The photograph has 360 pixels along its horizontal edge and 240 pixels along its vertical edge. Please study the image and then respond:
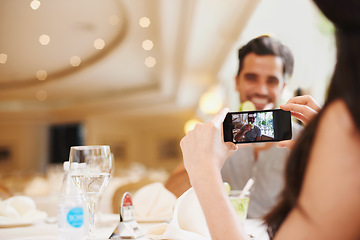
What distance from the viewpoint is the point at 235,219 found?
768mm

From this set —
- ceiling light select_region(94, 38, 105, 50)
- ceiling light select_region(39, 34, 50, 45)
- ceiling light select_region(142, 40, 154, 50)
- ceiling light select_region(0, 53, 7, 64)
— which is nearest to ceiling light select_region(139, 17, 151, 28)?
ceiling light select_region(142, 40, 154, 50)

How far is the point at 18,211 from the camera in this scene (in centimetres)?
137

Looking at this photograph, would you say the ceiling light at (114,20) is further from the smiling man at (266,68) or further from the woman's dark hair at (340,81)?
the woman's dark hair at (340,81)

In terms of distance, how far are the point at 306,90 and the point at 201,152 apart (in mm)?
1523

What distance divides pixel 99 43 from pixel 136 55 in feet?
2.39

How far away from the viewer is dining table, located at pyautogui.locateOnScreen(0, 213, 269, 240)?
110 cm

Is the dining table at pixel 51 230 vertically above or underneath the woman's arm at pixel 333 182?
underneath

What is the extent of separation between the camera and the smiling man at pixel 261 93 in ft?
5.68

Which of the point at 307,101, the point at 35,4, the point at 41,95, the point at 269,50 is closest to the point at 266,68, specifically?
the point at 269,50

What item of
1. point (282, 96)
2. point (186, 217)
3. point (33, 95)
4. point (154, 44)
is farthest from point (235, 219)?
point (33, 95)

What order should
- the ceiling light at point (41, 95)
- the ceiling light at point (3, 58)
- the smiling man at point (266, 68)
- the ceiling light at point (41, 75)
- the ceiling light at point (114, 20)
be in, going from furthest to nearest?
1. the ceiling light at point (41, 95)
2. the ceiling light at point (41, 75)
3. the ceiling light at point (3, 58)
4. the ceiling light at point (114, 20)
5. the smiling man at point (266, 68)

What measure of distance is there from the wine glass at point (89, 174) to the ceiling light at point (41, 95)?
9367 millimetres

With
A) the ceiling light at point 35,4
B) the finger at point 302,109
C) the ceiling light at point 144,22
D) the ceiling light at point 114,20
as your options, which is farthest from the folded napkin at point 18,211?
the ceiling light at point 114,20

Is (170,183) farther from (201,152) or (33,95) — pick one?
(33,95)
